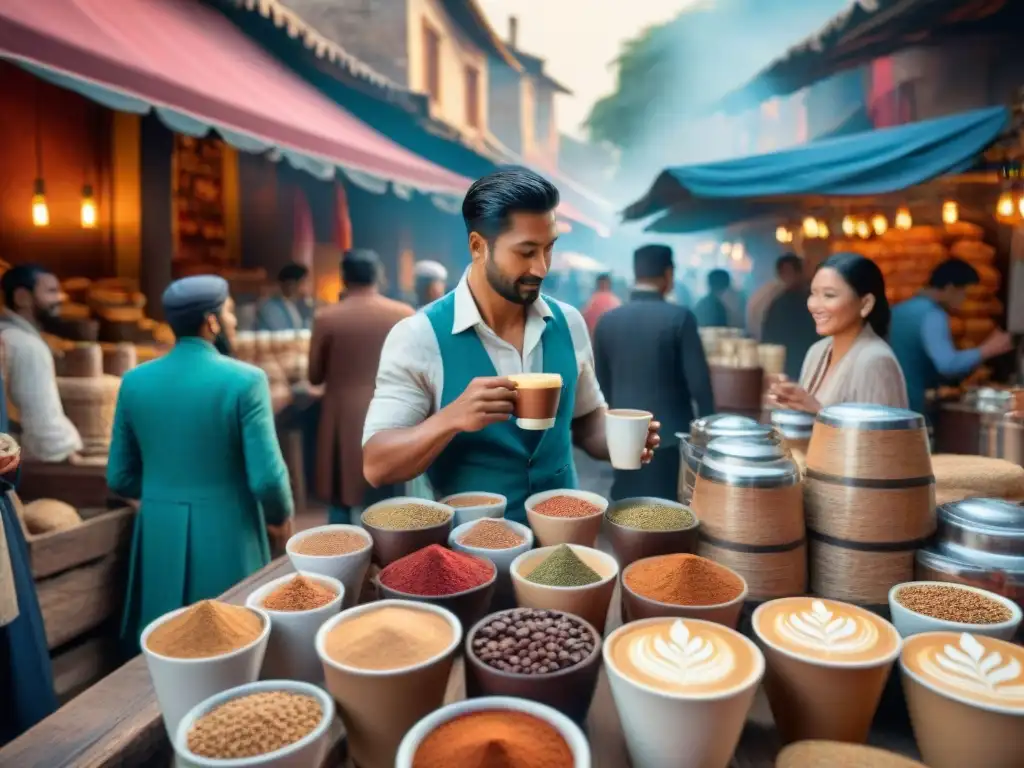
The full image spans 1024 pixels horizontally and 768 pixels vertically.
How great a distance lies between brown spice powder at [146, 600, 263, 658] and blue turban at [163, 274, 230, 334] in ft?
6.29

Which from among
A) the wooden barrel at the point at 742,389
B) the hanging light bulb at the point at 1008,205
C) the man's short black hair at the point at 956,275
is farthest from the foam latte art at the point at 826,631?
the hanging light bulb at the point at 1008,205

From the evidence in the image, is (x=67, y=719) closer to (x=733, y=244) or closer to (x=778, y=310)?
(x=778, y=310)

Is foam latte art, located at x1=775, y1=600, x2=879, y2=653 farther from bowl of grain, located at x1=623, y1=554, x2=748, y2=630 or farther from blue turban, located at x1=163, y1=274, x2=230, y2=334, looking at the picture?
blue turban, located at x1=163, y1=274, x2=230, y2=334

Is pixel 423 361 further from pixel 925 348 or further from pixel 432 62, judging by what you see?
pixel 432 62

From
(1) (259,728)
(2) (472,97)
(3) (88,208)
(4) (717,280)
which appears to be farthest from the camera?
(2) (472,97)

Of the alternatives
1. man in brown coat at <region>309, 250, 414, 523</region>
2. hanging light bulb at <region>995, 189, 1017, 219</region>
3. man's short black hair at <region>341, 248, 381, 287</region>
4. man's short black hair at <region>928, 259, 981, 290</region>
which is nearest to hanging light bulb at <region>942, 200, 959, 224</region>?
hanging light bulb at <region>995, 189, 1017, 219</region>

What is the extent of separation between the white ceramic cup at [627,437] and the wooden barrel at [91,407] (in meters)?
3.03

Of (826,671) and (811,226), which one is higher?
(811,226)

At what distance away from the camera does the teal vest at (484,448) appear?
2.09 metres

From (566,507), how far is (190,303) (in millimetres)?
1906

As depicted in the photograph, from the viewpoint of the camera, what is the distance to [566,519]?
1571 millimetres

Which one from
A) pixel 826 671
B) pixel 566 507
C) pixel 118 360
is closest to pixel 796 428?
pixel 566 507

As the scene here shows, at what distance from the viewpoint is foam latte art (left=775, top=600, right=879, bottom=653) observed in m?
1.11

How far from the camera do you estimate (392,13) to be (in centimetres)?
1418
